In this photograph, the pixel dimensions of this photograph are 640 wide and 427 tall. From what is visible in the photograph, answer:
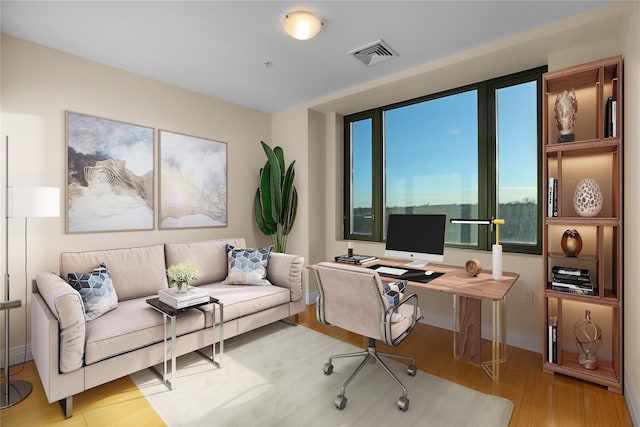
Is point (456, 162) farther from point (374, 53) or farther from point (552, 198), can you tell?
point (374, 53)

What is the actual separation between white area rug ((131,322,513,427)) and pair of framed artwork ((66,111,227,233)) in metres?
1.47

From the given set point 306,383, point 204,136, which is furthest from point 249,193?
point 306,383

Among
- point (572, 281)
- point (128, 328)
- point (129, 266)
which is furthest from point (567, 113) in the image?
point (129, 266)

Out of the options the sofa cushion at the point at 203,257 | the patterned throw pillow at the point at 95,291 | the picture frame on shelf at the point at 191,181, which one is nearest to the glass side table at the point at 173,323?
the patterned throw pillow at the point at 95,291

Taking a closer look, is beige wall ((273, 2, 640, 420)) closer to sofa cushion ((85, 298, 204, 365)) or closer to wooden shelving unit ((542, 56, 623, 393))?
wooden shelving unit ((542, 56, 623, 393))

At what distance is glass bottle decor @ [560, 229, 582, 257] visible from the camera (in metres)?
2.29

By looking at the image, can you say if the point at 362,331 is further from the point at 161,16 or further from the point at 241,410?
the point at 161,16

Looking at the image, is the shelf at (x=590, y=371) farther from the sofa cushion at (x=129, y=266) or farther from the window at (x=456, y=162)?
the sofa cushion at (x=129, y=266)

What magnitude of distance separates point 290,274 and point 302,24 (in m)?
2.24

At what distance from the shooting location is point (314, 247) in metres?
4.14

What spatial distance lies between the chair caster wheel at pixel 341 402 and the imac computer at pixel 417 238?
4.77ft

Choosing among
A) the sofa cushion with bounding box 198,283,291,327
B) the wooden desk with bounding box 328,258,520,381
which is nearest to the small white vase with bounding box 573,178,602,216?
the wooden desk with bounding box 328,258,520,381

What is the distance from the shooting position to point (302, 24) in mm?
2230

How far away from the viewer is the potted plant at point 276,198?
4.01 m
